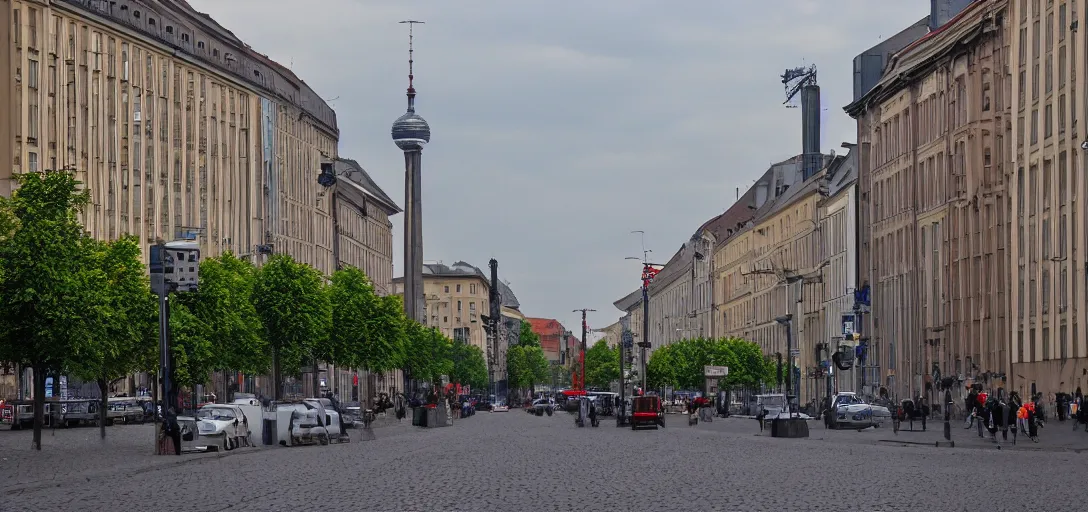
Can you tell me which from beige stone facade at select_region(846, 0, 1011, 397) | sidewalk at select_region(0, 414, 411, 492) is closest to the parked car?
beige stone facade at select_region(846, 0, 1011, 397)

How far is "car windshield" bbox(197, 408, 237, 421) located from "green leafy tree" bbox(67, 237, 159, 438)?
3.61 meters

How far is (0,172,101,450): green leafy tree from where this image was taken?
5256cm

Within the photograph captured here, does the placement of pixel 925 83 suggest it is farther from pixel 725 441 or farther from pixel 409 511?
pixel 409 511

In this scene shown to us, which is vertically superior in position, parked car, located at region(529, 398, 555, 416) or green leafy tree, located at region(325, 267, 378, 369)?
green leafy tree, located at region(325, 267, 378, 369)

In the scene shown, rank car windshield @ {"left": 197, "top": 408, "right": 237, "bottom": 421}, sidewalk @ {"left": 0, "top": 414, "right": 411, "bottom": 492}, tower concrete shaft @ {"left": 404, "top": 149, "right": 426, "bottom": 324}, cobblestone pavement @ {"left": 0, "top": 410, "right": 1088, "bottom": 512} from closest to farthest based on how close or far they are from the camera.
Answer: cobblestone pavement @ {"left": 0, "top": 410, "right": 1088, "bottom": 512}
sidewalk @ {"left": 0, "top": 414, "right": 411, "bottom": 492}
car windshield @ {"left": 197, "top": 408, "right": 237, "bottom": 421}
tower concrete shaft @ {"left": 404, "top": 149, "right": 426, "bottom": 324}

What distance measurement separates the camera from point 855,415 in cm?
8175

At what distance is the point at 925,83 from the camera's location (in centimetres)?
11031

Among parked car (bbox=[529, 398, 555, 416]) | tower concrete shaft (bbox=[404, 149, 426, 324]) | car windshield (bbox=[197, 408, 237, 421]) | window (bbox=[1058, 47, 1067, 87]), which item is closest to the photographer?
car windshield (bbox=[197, 408, 237, 421])

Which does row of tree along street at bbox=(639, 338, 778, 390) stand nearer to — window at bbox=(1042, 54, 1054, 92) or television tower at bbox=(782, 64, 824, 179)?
television tower at bbox=(782, 64, 824, 179)

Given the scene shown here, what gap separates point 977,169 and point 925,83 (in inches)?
455

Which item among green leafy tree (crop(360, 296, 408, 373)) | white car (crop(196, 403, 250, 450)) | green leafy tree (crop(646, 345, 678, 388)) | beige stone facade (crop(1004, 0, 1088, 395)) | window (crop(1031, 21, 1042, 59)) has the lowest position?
green leafy tree (crop(646, 345, 678, 388))

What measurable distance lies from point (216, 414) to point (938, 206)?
198 feet

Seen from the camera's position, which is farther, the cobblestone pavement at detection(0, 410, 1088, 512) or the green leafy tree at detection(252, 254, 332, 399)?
the green leafy tree at detection(252, 254, 332, 399)

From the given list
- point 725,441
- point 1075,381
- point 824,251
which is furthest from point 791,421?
point 824,251
